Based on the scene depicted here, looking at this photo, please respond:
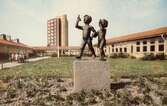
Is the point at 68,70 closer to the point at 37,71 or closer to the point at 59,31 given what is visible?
the point at 37,71

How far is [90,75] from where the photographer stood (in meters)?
8.71

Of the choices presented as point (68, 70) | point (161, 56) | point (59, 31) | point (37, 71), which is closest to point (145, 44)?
point (161, 56)

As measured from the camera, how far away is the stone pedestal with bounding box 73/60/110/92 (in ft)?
28.2

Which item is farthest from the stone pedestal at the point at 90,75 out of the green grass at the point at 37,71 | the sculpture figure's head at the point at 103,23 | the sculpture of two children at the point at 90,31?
the green grass at the point at 37,71

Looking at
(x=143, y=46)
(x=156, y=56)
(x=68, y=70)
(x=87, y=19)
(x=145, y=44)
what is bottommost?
(x=68, y=70)

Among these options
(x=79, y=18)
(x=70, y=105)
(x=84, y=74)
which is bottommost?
(x=70, y=105)

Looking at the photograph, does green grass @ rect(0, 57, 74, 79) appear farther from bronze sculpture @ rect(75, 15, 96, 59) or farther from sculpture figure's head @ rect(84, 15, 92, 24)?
sculpture figure's head @ rect(84, 15, 92, 24)

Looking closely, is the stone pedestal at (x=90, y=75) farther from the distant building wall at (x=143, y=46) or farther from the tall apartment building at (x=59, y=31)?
the tall apartment building at (x=59, y=31)

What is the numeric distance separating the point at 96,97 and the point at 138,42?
27391mm

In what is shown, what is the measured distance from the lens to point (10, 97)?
817 cm

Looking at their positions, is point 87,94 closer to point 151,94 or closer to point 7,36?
point 151,94

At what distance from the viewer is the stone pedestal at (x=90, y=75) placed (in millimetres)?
8586

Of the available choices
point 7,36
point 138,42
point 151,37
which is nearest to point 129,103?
point 151,37

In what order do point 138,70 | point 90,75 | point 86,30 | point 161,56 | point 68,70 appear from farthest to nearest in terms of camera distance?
point 161,56, point 68,70, point 138,70, point 86,30, point 90,75
